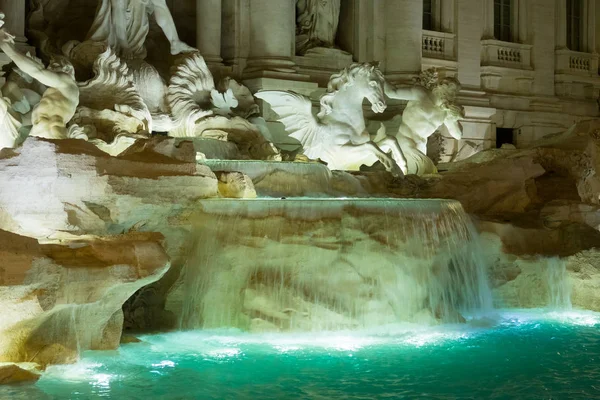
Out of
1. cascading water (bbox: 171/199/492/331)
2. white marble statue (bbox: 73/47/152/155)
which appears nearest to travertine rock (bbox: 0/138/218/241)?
cascading water (bbox: 171/199/492/331)

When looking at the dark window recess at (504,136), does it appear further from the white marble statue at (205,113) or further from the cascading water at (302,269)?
the cascading water at (302,269)

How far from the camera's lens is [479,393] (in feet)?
24.0

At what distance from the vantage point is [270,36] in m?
16.3

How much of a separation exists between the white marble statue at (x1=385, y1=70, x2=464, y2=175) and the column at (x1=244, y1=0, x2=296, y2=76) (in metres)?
2.29

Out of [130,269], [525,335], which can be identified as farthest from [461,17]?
[130,269]

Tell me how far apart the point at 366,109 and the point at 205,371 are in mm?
10444

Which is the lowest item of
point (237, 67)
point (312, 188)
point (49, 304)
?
point (49, 304)

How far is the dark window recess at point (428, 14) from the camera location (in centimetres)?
2011

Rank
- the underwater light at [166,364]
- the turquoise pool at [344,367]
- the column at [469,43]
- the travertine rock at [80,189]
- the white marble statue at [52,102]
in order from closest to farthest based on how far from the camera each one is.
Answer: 1. the turquoise pool at [344,367]
2. the underwater light at [166,364]
3. the travertine rock at [80,189]
4. the white marble statue at [52,102]
5. the column at [469,43]

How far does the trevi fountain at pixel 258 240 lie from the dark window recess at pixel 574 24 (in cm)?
760

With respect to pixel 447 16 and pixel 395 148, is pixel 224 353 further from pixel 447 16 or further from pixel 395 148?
pixel 447 16

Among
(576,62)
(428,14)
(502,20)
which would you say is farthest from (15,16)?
(576,62)

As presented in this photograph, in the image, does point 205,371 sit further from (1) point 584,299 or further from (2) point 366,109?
(2) point 366,109

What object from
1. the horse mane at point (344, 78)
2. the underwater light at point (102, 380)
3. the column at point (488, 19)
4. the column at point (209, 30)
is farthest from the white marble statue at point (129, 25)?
the column at point (488, 19)
